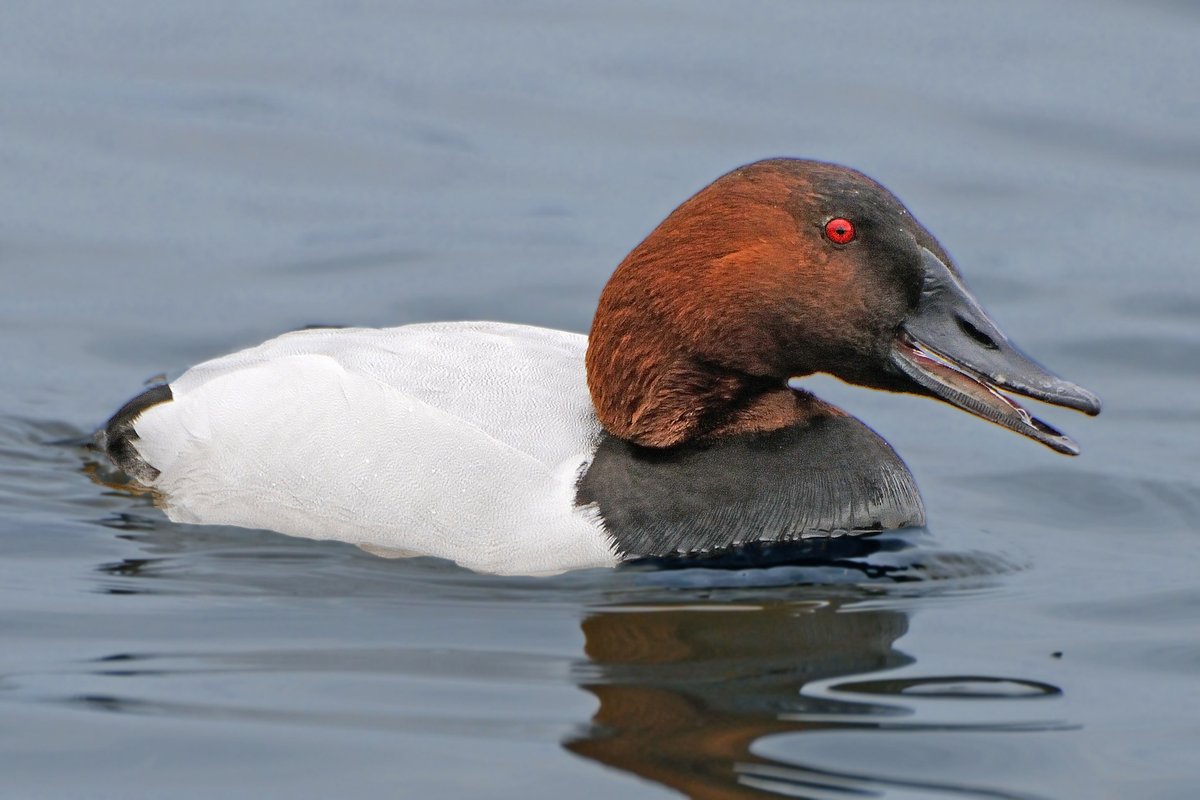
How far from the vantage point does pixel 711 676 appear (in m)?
4.77

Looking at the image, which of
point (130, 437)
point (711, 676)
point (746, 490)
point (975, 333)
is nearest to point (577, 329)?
point (130, 437)

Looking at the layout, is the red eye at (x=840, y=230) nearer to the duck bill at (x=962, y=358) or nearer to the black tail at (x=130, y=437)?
the duck bill at (x=962, y=358)

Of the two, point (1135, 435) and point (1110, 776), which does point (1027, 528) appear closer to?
point (1135, 435)

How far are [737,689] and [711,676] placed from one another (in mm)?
108

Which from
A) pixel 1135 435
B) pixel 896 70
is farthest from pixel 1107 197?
pixel 1135 435

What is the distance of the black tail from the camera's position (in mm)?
6344

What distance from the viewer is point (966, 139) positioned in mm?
10242

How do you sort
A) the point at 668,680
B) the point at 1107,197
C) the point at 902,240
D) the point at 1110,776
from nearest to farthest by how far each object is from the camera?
the point at 1110,776
the point at 668,680
the point at 902,240
the point at 1107,197

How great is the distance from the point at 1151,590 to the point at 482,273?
159 inches

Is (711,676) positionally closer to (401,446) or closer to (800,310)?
(800,310)

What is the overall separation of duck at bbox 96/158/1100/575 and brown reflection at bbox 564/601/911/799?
41 centimetres

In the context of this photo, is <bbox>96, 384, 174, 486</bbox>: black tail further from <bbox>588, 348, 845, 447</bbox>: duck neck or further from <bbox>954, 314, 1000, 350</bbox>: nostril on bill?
<bbox>954, 314, 1000, 350</bbox>: nostril on bill

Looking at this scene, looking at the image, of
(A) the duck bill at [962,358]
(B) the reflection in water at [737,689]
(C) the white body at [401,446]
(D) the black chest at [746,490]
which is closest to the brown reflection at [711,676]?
(B) the reflection in water at [737,689]

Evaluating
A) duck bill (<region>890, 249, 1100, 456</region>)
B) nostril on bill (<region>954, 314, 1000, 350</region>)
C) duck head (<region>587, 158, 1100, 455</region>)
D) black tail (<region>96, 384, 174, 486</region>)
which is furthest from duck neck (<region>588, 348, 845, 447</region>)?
black tail (<region>96, 384, 174, 486</region>)
